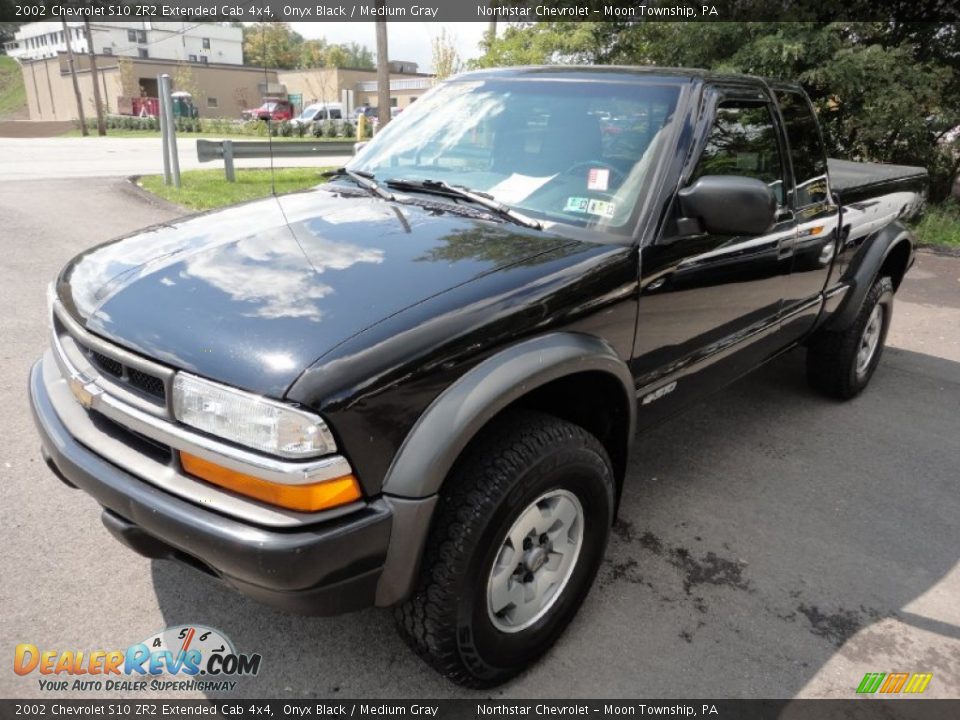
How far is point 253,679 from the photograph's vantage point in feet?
7.45

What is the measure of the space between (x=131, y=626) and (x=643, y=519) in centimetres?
210

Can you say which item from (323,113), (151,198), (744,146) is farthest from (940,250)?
(323,113)

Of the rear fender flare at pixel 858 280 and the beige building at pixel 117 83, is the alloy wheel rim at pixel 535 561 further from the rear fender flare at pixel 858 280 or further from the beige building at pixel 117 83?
the beige building at pixel 117 83

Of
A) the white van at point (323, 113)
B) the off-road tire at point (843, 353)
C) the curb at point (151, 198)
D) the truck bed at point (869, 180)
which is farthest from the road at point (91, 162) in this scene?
the white van at point (323, 113)

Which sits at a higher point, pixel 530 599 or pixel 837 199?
pixel 837 199

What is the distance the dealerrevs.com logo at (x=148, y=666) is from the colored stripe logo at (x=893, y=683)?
2.00 metres

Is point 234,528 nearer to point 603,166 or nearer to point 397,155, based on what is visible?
point 603,166

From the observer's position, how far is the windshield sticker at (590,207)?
2.62 meters

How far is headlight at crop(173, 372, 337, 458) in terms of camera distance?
171 centimetres

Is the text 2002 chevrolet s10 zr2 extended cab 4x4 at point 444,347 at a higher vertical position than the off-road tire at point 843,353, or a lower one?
higher

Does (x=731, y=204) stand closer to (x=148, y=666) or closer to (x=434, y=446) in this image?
(x=434, y=446)

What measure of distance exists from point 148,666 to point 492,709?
1112mm

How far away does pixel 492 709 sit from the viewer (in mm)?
2227

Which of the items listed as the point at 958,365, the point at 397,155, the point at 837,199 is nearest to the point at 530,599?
the point at 397,155
